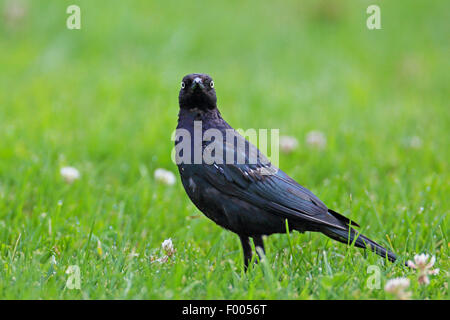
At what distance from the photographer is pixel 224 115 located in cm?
664

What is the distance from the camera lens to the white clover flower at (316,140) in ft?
18.9

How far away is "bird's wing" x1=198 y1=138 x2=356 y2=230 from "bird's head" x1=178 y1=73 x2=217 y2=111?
0.31 meters

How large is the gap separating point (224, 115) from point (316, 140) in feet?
4.26

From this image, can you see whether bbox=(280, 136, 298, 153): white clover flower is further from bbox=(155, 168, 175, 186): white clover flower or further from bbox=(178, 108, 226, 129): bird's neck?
bbox=(178, 108, 226, 129): bird's neck

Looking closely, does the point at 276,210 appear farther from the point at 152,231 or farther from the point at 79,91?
the point at 79,91

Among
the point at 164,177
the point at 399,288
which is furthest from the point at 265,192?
the point at 164,177

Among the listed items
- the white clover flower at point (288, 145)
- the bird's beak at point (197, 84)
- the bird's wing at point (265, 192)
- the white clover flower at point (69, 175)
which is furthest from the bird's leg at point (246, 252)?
the white clover flower at point (288, 145)

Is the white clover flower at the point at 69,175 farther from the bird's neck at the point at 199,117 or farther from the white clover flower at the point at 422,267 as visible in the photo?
the white clover flower at the point at 422,267

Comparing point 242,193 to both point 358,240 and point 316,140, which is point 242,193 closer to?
point 358,240

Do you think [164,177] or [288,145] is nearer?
[164,177]

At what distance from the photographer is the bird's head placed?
135 inches

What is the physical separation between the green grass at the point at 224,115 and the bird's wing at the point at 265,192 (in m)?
0.23

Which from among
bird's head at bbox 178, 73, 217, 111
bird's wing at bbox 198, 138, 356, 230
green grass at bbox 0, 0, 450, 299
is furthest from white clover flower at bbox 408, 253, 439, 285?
bird's head at bbox 178, 73, 217, 111

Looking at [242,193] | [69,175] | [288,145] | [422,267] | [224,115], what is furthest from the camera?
[224,115]
